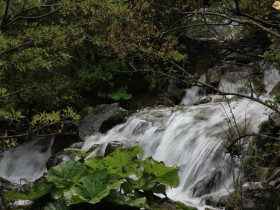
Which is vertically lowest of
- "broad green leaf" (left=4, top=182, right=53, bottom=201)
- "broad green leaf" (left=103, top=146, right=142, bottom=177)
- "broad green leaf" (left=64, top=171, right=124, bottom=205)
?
"broad green leaf" (left=4, top=182, right=53, bottom=201)

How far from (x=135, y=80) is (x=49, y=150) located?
11.9 feet

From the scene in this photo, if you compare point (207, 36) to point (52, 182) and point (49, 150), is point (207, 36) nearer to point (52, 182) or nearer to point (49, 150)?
point (49, 150)

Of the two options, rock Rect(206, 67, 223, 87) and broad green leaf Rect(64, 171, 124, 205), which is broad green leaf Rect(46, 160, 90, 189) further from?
rock Rect(206, 67, 223, 87)

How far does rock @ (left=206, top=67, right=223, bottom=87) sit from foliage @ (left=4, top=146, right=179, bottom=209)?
25.8 feet

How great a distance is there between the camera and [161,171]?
4.73 m

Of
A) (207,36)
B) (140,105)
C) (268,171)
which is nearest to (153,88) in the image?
(140,105)

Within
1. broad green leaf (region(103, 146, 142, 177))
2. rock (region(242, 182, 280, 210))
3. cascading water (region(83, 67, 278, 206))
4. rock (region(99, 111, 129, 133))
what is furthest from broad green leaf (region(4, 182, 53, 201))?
rock (region(99, 111, 129, 133))

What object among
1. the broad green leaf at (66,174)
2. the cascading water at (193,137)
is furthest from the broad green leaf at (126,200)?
the cascading water at (193,137)

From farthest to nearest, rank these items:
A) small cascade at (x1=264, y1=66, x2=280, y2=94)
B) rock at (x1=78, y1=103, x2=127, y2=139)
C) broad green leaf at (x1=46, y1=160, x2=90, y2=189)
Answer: rock at (x1=78, y1=103, x2=127, y2=139) < small cascade at (x1=264, y1=66, x2=280, y2=94) < broad green leaf at (x1=46, y1=160, x2=90, y2=189)

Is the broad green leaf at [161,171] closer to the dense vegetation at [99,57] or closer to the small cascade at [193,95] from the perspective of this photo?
the dense vegetation at [99,57]

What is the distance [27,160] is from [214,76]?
6001 millimetres

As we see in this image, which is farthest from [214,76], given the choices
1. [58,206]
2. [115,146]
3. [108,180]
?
[58,206]

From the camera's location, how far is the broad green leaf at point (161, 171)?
4691 mm

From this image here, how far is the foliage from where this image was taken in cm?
439
